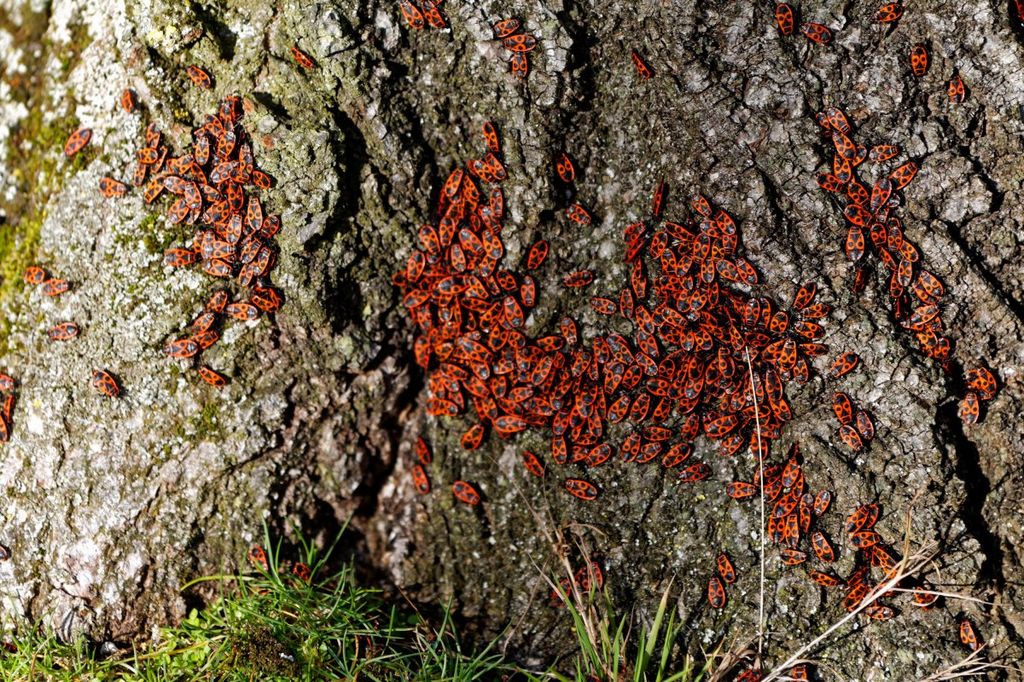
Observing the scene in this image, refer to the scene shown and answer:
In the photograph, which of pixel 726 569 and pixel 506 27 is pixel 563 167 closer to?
pixel 506 27

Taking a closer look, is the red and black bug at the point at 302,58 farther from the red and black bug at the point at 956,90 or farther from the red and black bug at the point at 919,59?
the red and black bug at the point at 956,90

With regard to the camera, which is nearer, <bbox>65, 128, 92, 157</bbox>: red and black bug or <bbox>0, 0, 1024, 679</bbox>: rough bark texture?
<bbox>0, 0, 1024, 679</bbox>: rough bark texture

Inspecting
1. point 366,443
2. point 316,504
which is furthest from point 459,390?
point 316,504

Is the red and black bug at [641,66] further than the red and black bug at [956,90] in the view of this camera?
Yes

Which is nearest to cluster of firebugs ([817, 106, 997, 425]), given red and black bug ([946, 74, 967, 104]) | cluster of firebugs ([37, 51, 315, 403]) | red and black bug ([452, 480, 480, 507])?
red and black bug ([946, 74, 967, 104])

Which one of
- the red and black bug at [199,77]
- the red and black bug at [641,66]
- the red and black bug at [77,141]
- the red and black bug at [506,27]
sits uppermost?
the red and black bug at [641,66]

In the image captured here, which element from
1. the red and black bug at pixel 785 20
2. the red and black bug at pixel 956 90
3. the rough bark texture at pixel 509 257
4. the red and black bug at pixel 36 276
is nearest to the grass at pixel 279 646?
the rough bark texture at pixel 509 257

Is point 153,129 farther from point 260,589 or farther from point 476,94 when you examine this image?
point 260,589

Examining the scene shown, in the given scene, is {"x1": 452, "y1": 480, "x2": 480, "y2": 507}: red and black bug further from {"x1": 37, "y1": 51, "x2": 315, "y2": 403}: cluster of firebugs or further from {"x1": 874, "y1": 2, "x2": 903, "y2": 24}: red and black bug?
{"x1": 874, "y1": 2, "x2": 903, "y2": 24}: red and black bug
